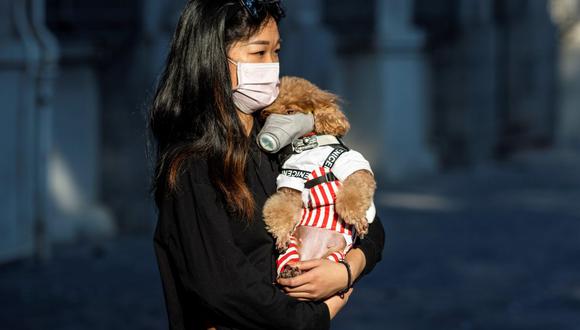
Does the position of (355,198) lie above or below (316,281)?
above

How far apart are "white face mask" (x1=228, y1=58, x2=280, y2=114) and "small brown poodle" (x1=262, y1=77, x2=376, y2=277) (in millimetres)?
42

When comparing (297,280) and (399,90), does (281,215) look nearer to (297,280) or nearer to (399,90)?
(297,280)

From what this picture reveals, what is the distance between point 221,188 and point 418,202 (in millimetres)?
10367

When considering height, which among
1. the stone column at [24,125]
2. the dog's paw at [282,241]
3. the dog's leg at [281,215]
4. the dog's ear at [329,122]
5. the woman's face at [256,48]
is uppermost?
the woman's face at [256,48]

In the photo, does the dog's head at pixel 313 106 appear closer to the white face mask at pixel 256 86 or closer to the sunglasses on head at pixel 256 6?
the white face mask at pixel 256 86

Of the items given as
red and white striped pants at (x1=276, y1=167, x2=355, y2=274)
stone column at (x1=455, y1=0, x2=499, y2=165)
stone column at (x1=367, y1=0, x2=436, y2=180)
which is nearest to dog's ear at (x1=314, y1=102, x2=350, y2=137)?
red and white striped pants at (x1=276, y1=167, x2=355, y2=274)

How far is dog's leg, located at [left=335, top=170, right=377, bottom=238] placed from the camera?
9.36ft

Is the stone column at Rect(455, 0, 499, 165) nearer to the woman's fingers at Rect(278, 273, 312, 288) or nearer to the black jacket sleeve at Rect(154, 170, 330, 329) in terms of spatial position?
the woman's fingers at Rect(278, 273, 312, 288)

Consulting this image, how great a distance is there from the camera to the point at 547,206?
41.2 ft

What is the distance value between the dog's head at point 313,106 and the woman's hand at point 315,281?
385 millimetres

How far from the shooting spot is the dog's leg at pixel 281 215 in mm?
2760

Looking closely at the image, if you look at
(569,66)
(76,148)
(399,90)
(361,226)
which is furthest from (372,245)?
(569,66)

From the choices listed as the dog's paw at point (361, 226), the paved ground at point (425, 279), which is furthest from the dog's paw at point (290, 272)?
the paved ground at point (425, 279)

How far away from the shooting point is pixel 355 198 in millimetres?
2855
